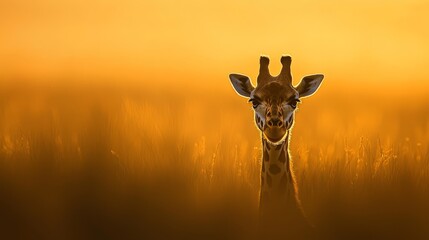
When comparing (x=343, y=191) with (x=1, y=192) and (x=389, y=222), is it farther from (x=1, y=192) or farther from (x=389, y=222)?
(x=1, y=192)

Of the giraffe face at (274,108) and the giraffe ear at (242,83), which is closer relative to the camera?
the giraffe face at (274,108)

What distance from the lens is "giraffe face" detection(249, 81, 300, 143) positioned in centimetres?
1002

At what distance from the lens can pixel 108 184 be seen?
11852 millimetres

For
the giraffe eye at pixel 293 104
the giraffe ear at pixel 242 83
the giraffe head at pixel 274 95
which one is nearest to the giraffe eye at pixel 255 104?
the giraffe head at pixel 274 95

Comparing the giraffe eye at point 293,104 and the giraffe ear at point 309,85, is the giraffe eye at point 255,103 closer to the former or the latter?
the giraffe eye at point 293,104

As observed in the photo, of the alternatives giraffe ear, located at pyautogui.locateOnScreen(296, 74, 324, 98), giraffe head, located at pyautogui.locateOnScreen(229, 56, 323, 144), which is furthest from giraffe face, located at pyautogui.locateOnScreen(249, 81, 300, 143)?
giraffe ear, located at pyautogui.locateOnScreen(296, 74, 324, 98)

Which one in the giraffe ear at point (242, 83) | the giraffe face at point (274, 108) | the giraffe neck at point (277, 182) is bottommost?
the giraffe neck at point (277, 182)

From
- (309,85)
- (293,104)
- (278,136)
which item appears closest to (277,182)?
(278,136)

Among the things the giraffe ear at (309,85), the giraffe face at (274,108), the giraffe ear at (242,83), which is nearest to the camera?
the giraffe face at (274,108)

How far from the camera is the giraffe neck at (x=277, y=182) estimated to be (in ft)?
33.9

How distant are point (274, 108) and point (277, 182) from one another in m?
0.77

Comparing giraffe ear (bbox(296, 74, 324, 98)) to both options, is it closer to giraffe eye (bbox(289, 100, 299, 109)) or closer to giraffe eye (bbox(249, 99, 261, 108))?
giraffe eye (bbox(289, 100, 299, 109))

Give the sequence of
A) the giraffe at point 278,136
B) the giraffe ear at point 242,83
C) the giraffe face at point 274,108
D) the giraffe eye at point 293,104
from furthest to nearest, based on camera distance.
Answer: the giraffe ear at point 242,83
the giraffe eye at point 293,104
the giraffe at point 278,136
the giraffe face at point 274,108

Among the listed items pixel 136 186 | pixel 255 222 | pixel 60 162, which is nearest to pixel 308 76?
pixel 255 222
